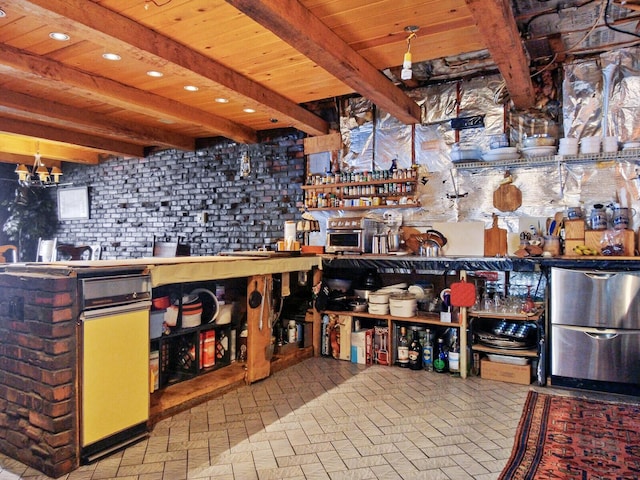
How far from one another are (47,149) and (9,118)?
1334 millimetres

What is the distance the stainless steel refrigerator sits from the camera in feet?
10.9

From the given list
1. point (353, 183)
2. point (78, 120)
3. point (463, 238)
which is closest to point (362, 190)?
point (353, 183)

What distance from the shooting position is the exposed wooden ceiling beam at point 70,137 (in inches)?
205

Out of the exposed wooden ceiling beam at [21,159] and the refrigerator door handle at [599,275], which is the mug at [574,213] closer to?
the refrigerator door handle at [599,275]

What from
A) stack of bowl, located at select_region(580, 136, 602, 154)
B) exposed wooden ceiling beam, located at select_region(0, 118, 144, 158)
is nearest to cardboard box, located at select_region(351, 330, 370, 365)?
stack of bowl, located at select_region(580, 136, 602, 154)

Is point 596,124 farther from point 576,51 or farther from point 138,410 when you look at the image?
point 138,410

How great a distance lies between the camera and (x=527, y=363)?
3.74 m

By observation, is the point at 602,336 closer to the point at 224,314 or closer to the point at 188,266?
the point at 224,314

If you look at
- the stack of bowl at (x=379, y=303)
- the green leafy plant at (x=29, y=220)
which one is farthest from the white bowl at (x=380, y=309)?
the green leafy plant at (x=29, y=220)

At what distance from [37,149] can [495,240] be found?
20.3 ft

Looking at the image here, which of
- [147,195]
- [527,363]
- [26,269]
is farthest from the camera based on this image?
[147,195]

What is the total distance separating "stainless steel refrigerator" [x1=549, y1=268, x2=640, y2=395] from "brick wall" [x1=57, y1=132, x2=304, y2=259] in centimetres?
303

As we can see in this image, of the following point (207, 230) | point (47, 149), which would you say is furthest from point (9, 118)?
point (207, 230)

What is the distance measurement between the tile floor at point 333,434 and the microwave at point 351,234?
134 centimetres
